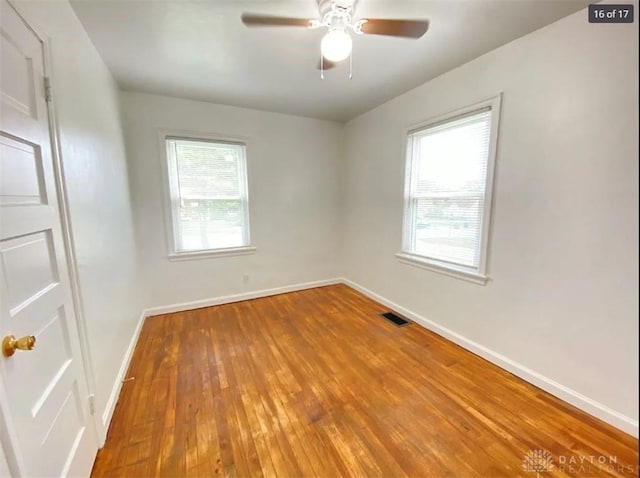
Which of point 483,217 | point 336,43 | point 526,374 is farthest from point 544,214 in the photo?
point 336,43

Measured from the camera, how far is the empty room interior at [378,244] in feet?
3.53

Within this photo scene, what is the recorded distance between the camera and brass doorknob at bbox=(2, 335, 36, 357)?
885 mm

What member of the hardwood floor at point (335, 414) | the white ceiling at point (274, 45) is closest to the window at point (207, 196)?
the white ceiling at point (274, 45)

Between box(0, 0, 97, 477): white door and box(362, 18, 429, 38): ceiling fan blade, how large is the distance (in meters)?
1.66

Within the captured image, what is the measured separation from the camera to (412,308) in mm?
3045

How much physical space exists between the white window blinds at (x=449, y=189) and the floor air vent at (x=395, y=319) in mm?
753

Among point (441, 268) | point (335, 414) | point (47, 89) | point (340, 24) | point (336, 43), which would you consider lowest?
point (335, 414)

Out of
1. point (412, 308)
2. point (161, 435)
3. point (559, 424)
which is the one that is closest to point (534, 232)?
point (559, 424)

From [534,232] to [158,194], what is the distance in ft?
11.6

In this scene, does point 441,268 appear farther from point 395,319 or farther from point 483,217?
point 395,319

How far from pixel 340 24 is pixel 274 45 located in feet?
2.01

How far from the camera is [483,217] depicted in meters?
2.26

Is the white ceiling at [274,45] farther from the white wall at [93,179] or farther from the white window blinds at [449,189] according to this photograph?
the white window blinds at [449,189]

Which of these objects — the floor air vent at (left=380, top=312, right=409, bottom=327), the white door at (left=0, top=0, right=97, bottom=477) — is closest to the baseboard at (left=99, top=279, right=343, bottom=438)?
the white door at (left=0, top=0, right=97, bottom=477)
